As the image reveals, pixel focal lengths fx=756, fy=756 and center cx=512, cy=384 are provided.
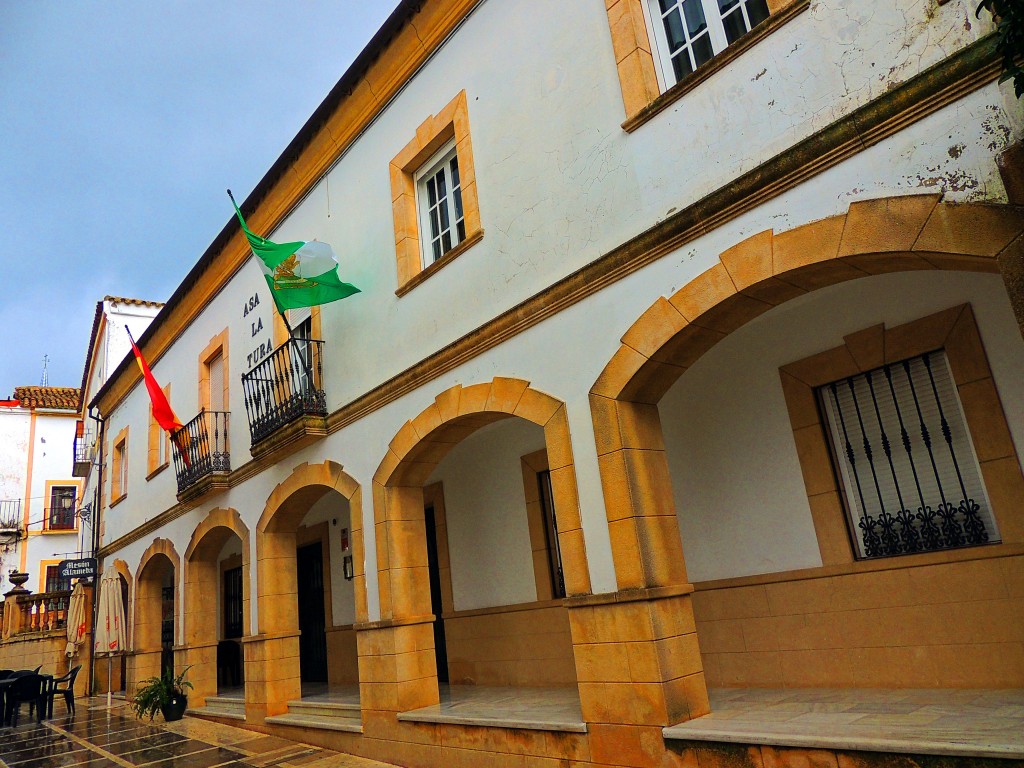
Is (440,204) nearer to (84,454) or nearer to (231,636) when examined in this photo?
(231,636)

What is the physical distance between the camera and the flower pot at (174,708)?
1118 centimetres

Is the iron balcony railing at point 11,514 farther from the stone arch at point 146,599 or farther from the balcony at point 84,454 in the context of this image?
the stone arch at point 146,599

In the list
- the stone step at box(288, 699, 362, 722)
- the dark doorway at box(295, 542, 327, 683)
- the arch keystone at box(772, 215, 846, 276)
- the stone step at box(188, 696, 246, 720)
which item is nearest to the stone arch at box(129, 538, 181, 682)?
the dark doorway at box(295, 542, 327, 683)

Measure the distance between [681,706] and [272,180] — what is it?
854cm

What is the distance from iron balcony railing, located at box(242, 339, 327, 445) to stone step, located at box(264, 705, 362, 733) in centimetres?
331

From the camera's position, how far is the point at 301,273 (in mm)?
8148

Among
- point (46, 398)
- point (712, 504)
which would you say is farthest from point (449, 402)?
point (46, 398)

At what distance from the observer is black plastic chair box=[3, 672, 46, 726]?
12.7m

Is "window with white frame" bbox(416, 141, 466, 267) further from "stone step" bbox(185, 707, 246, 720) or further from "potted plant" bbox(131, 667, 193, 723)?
"potted plant" bbox(131, 667, 193, 723)

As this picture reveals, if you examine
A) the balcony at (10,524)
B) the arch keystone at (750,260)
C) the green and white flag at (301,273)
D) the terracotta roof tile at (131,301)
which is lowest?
the arch keystone at (750,260)

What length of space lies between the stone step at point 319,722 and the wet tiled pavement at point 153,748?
0.67 feet

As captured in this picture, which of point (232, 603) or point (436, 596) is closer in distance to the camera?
point (436, 596)

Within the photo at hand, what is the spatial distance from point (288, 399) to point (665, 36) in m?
5.91

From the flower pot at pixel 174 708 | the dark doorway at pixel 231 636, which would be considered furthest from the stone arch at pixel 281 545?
the dark doorway at pixel 231 636
